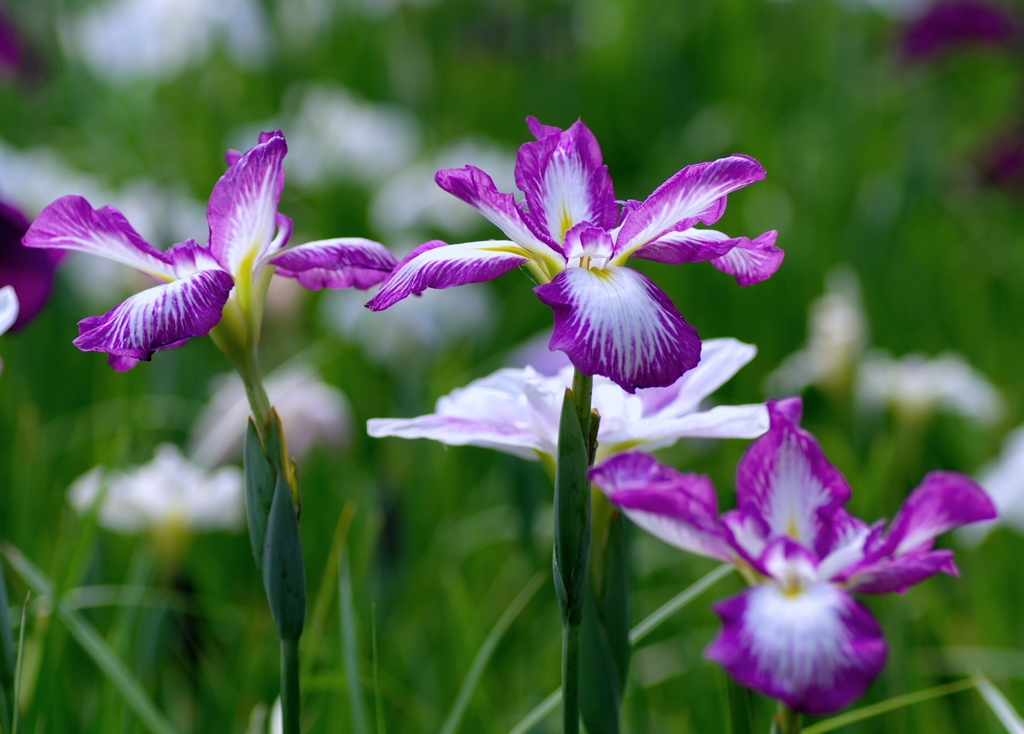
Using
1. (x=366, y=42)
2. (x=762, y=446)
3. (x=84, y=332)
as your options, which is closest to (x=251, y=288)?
(x=84, y=332)

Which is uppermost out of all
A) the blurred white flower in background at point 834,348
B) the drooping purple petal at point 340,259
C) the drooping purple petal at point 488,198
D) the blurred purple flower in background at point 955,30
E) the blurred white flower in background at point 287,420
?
the blurred purple flower in background at point 955,30

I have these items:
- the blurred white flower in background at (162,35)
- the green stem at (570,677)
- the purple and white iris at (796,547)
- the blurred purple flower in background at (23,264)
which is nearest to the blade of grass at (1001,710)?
the purple and white iris at (796,547)

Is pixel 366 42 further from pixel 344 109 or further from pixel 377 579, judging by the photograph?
pixel 377 579

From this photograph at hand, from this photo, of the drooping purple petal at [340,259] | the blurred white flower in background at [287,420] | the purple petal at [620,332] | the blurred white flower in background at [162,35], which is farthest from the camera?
the blurred white flower in background at [162,35]

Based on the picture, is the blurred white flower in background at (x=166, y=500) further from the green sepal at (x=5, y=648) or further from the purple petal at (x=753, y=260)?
the purple petal at (x=753, y=260)

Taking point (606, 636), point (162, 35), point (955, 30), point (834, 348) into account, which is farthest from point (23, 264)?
point (955, 30)

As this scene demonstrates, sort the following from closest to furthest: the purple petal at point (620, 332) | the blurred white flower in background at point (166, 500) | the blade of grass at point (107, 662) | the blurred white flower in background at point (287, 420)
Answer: the purple petal at point (620, 332), the blade of grass at point (107, 662), the blurred white flower in background at point (166, 500), the blurred white flower in background at point (287, 420)

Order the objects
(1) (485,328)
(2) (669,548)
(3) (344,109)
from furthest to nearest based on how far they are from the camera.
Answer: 1. (3) (344,109)
2. (1) (485,328)
3. (2) (669,548)

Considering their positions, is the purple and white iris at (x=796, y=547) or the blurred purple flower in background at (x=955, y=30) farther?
the blurred purple flower in background at (x=955, y=30)
